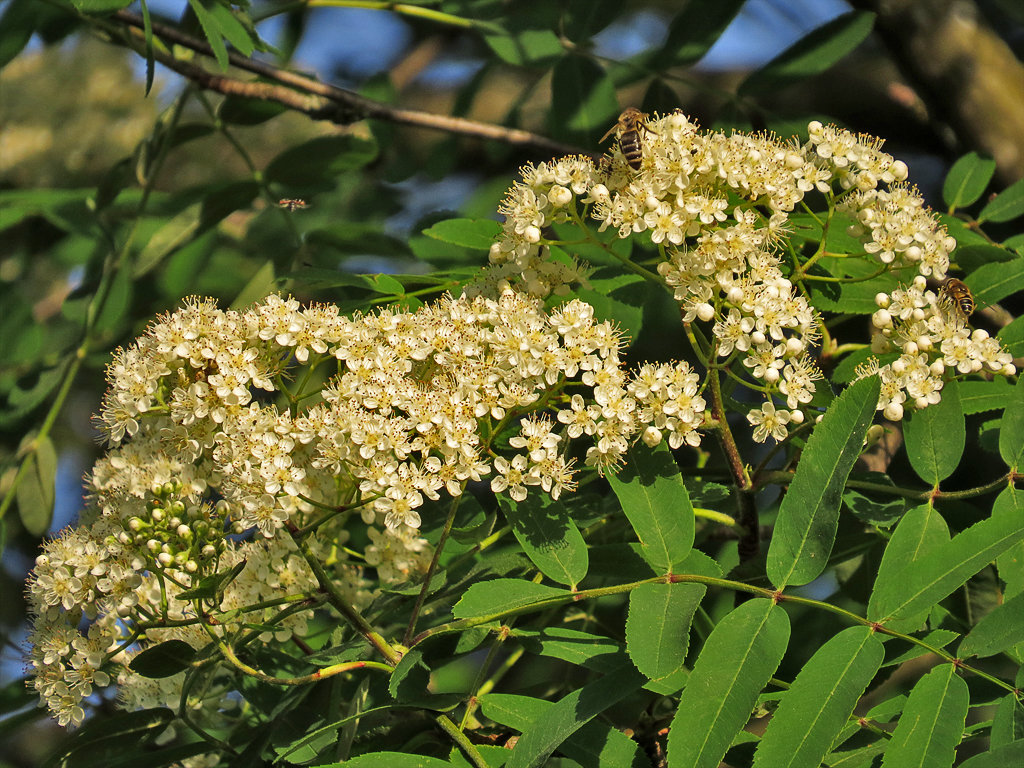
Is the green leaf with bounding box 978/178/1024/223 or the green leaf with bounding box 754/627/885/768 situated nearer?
the green leaf with bounding box 754/627/885/768

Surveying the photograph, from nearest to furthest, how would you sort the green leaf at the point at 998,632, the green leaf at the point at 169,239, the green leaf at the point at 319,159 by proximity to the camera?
1. the green leaf at the point at 998,632
2. the green leaf at the point at 319,159
3. the green leaf at the point at 169,239

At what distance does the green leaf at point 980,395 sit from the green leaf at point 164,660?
1.54 metres

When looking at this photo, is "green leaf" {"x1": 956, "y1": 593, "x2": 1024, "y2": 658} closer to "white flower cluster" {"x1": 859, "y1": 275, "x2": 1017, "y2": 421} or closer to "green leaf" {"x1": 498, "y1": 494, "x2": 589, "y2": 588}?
"white flower cluster" {"x1": 859, "y1": 275, "x2": 1017, "y2": 421}

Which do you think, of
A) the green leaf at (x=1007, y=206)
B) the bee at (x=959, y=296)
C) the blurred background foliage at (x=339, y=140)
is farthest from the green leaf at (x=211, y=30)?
the green leaf at (x=1007, y=206)

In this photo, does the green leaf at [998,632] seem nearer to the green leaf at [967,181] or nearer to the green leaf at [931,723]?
the green leaf at [931,723]

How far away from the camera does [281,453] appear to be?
1.72 m

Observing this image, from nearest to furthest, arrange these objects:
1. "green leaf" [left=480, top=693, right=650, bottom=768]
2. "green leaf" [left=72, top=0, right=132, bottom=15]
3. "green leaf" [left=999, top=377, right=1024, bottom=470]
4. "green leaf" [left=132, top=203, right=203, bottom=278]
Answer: "green leaf" [left=480, top=693, right=650, bottom=768], "green leaf" [left=999, top=377, right=1024, bottom=470], "green leaf" [left=72, top=0, right=132, bottom=15], "green leaf" [left=132, top=203, right=203, bottom=278]

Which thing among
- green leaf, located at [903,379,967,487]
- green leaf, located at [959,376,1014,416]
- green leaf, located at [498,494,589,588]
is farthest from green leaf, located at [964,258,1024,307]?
green leaf, located at [498,494,589,588]

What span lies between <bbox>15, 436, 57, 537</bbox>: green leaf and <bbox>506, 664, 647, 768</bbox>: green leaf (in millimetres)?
1658

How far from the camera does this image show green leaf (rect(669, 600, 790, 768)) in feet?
4.70

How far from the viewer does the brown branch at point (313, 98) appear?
2.89 m

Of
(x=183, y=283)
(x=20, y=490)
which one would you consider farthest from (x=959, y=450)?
(x=183, y=283)

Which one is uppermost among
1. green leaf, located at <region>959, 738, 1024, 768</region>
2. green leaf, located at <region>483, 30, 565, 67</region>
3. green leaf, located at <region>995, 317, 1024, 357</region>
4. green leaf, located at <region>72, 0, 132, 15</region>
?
green leaf, located at <region>72, 0, 132, 15</region>

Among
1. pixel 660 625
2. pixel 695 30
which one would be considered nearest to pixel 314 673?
pixel 660 625
